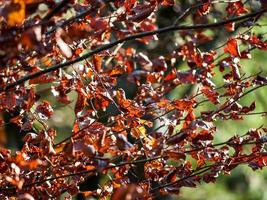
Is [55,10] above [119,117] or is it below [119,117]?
above

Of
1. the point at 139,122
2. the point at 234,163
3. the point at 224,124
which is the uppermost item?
the point at 139,122

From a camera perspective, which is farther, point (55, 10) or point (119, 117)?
point (119, 117)

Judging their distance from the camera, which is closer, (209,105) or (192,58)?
(192,58)

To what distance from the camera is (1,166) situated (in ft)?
6.88

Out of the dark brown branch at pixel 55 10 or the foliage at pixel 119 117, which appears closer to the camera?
the dark brown branch at pixel 55 10

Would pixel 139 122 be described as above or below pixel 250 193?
above

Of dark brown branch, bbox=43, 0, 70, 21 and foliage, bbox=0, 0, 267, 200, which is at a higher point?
dark brown branch, bbox=43, 0, 70, 21

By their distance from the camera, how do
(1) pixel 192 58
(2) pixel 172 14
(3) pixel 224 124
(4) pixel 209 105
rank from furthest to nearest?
(3) pixel 224 124 < (4) pixel 209 105 < (2) pixel 172 14 < (1) pixel 192 58

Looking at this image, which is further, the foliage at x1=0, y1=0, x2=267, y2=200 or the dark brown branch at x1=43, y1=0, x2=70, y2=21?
the foliage at x1=0, y1=0, x2=267, y2=200

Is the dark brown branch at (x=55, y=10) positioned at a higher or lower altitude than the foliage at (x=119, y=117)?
higher

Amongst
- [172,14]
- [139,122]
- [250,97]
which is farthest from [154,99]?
[250,97]

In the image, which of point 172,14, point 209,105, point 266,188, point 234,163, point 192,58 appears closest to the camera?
point 234,163

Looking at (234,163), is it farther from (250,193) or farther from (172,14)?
(250,193)

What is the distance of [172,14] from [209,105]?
178 centimetres
